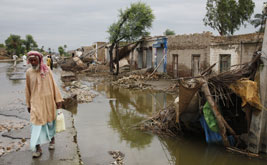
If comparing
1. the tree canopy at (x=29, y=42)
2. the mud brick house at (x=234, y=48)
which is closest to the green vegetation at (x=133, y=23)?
the mud brick house at (x=234, y=48)

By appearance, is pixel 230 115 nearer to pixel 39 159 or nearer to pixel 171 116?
pixel 171 116

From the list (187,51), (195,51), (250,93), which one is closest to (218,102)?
(250,93)

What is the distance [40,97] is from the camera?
13.0 ft

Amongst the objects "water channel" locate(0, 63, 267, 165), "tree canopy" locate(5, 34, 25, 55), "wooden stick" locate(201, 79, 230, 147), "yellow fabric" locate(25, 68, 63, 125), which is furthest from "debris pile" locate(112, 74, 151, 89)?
"tree canopy" locate(5, 34, 25, 55)

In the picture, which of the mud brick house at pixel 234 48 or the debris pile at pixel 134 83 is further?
the debris pile at pixel 134 83

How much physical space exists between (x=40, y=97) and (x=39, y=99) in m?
0.04

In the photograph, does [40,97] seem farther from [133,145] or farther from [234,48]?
[234,48]

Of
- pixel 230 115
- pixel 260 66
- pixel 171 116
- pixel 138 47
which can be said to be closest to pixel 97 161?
pixel 171 116

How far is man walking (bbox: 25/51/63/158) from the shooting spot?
3871mm

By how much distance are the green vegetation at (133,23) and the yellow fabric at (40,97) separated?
17174 mm

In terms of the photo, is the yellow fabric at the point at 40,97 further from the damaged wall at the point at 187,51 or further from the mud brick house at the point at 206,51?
the damaged wall at the point at 187,51

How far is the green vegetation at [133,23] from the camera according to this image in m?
20.5

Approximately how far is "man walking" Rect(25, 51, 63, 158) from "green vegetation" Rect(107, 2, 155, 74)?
17.1m

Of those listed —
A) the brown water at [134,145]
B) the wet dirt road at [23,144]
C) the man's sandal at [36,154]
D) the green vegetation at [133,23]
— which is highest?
the green vegetation at [133,23]
